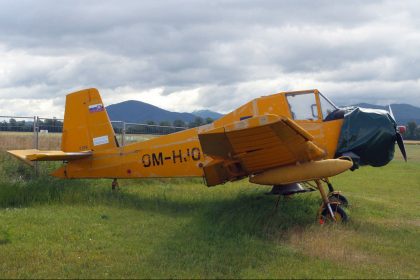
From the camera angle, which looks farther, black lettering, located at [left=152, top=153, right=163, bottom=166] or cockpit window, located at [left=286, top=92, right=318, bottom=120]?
black lettering, located at [left=152, top=153, right=163, bottom=166]

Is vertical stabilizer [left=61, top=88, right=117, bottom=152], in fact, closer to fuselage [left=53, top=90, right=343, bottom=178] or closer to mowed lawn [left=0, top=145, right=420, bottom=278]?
fuselage [left=53, top=90, right=343, bottom=178]

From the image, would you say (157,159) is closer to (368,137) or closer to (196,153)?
(196,153)

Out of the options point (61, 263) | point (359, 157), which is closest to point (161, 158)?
point (359, 157)

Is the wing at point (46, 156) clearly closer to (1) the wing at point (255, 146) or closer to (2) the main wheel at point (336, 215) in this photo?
(1) the wing at point (255, 146)

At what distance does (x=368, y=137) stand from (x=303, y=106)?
1307 mm

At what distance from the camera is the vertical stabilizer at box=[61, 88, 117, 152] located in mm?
10312

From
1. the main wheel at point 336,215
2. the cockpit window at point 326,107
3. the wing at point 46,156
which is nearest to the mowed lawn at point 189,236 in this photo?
the main wheel at point 336,215

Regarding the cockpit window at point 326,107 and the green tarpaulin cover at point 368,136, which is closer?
the green tarpaulin cover at point 368,136

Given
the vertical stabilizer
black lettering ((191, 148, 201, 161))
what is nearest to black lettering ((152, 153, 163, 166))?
black lettering ((191, 148, 201, 161))

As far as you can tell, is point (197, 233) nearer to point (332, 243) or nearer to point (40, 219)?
point (332, 243)

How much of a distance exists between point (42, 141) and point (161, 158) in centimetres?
609

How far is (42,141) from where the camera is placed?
45.7 feet

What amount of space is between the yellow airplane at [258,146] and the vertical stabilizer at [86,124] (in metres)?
0.02

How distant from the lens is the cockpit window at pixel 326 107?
8438 mm
